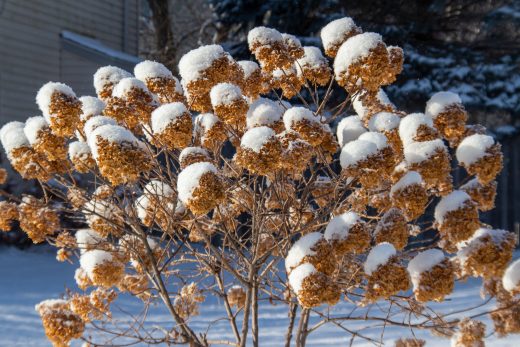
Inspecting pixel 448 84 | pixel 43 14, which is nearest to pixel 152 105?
pixel 448 84

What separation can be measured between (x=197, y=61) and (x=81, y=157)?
61 cm

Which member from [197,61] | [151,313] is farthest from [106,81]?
[151,313]

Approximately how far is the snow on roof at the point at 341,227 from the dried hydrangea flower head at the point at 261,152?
11.3 inches

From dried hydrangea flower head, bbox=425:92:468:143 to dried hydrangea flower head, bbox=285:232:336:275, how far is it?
28.2 inches

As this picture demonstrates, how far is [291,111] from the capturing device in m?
2.55

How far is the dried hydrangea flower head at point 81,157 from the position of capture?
2799mm

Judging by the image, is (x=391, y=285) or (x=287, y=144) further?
(x=287, y=144)

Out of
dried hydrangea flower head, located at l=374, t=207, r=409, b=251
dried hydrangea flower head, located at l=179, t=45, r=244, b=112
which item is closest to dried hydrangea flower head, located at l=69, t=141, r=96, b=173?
dried hydrangea flower head, located at l=179, t=45, r=244, b=112

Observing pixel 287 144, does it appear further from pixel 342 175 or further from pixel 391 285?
pixel 391 285

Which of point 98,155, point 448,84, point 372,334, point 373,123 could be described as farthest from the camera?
point 448,84

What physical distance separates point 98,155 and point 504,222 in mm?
11821

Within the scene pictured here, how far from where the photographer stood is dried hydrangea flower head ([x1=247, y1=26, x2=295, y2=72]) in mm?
2918

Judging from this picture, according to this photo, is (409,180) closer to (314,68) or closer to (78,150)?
(314,68)

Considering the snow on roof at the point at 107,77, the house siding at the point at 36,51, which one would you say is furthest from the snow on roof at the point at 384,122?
the house siding at the point at 36,51
